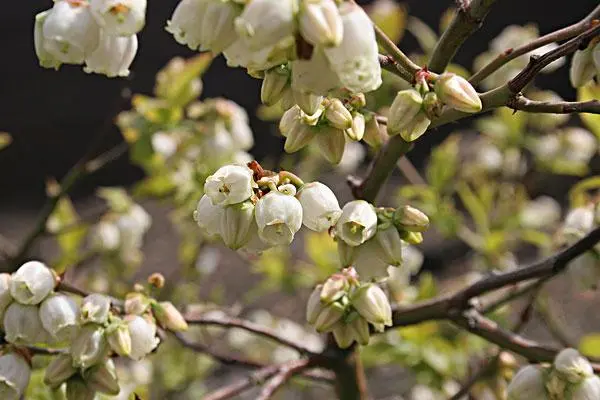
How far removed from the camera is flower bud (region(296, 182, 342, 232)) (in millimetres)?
645

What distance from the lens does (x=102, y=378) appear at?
2.36 ft

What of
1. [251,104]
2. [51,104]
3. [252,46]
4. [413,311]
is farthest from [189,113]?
[51,104]

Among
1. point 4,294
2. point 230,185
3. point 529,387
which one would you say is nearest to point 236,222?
point 230,185

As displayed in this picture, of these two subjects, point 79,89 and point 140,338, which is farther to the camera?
point 79,89

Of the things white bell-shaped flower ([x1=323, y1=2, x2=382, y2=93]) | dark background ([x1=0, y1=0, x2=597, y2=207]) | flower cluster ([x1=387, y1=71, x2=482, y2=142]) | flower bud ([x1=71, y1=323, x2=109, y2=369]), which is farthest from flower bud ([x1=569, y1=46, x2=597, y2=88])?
dark background ([x1=0, y1=0, x2=597, y2=207])

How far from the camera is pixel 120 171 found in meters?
2.93

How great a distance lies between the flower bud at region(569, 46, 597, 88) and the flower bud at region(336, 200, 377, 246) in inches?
8.4

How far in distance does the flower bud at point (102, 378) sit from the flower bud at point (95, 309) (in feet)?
0.15

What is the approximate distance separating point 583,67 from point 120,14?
38 cm

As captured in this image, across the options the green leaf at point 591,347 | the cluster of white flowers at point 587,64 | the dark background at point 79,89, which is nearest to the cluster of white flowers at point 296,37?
the cluster of white flowers at point 587,64

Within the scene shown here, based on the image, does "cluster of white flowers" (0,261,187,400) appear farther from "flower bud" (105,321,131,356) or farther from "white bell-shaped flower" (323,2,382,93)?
"white bell-shaped flower" (323,2,382,93)

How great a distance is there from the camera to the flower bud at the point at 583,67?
677 mm

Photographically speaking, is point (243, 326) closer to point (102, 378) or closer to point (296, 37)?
point (102, 378)

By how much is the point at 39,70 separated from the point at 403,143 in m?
2.62
